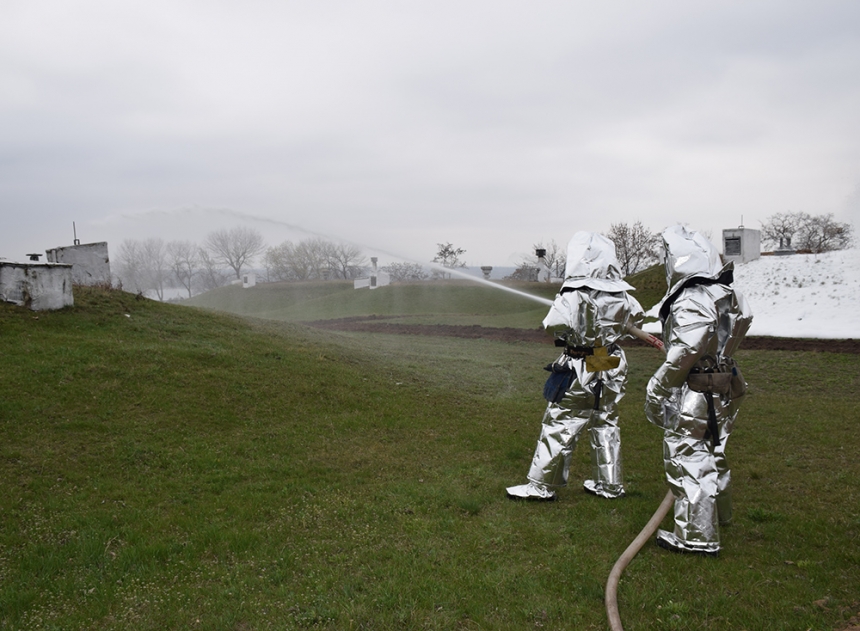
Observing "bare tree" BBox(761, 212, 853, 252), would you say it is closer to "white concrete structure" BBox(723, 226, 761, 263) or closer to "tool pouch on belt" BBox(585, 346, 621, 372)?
"white concrete structure" BBox(723, 226, 761, 263)

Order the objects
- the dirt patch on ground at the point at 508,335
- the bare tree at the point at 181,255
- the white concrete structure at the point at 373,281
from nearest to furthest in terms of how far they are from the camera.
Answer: the dirt patch on ground at the point at 508,335 < the bare tree at the point at 181,255 < the white concrete structure at the point at 373,281

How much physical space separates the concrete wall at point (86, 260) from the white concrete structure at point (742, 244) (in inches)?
970

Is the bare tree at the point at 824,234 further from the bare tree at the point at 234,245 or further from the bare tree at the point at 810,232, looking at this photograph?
the bare tree at the point at 234,245

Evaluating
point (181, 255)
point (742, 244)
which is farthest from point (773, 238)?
point (181, 255)

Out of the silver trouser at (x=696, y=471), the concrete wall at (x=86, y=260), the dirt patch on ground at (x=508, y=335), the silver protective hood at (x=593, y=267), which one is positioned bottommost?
the dirt patch on ground at (x=508, y=335)

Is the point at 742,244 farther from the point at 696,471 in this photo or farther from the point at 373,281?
the point at 373,281

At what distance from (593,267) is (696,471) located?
2233mm

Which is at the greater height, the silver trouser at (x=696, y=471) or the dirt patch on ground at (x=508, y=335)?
the silver trouser at (x=696, y=471)

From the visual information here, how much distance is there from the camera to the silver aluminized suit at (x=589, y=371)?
587 centimetres

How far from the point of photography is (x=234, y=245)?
170 feet

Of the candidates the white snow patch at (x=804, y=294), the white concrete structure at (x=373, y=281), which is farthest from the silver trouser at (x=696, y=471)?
the white concrete structure at (x=373, y=281)

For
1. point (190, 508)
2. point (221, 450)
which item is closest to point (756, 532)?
point (190, 508)

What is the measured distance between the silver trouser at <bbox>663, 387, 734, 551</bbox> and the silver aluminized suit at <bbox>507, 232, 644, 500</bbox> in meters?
1.08

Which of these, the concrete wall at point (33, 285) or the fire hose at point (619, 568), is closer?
the fire hose at point (619, 568)
